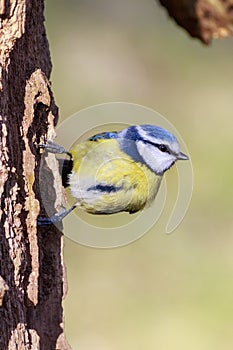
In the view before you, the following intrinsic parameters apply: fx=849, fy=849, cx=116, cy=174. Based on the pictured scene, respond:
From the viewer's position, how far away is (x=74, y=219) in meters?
2.50

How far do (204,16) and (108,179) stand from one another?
0.99 m

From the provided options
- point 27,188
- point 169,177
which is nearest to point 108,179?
point 27,188

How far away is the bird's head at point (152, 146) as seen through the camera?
2562 millimetres

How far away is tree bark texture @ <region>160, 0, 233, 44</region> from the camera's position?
156 centimetres

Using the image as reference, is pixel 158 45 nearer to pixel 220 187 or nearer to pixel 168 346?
pixel 220 187

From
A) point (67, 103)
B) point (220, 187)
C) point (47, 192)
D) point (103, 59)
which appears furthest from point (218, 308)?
point (103, 59)

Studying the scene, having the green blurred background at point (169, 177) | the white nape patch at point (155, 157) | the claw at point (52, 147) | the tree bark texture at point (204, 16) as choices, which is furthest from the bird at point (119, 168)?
the green blurred background at point (169, 177)

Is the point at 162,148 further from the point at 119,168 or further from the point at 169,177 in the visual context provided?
the point at 169,177

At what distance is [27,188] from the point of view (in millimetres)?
2150

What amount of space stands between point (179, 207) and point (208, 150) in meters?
2.83

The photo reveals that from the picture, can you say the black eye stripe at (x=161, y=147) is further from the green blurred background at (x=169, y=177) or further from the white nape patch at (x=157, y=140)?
the green blurred background at (x=169, y=177)

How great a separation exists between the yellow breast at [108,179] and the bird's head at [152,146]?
0.08 feet

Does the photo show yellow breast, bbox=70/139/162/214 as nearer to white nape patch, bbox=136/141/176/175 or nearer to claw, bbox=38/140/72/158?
white nape patch, bbox=136/141/176/175

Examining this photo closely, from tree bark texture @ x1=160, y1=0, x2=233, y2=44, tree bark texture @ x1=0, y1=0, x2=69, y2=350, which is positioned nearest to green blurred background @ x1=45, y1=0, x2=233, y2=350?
tree bark texture @ x1=0, y1=0, x2=69, y2=350
